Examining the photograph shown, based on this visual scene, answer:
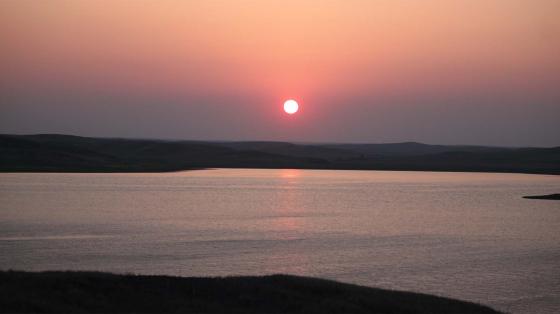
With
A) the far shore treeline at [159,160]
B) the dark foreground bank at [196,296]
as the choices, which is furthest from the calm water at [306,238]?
the far shore treeline at [159,160]

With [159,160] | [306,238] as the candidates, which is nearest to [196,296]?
[306,238]

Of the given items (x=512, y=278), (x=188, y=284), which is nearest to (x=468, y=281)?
(x=512, y=278)

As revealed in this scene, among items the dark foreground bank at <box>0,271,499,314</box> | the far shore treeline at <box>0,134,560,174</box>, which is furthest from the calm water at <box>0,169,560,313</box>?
the far shore treeline at <box>0,134,560,174</box>

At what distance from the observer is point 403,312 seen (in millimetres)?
20781

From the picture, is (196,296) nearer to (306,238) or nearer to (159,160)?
(306,238)

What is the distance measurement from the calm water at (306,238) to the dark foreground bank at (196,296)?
19.0 ft

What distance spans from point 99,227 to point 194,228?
521cm

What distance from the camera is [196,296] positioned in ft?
66.7

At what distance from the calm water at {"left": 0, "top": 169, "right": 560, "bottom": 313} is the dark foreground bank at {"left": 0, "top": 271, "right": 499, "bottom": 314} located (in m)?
5.80

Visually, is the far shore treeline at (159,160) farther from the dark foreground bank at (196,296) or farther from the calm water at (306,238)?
the dark foreground bank at (196,296)

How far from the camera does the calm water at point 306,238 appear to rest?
30438 mm

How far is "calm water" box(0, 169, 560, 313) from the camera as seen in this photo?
30438 mm

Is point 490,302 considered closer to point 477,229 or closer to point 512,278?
point 512,278

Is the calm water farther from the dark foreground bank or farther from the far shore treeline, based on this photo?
the far shore treeline
